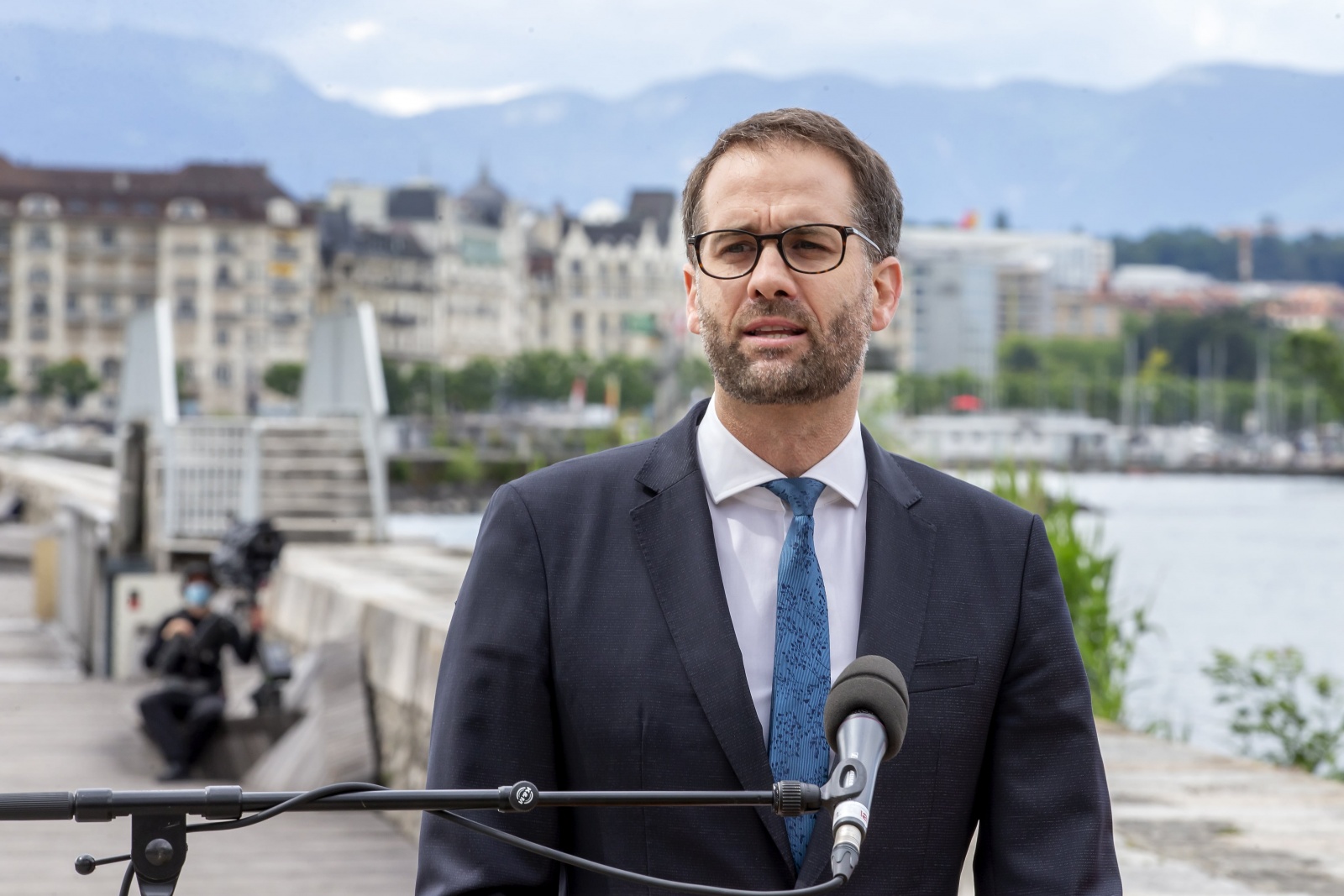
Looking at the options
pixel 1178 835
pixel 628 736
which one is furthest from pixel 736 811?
pixel 1178 835

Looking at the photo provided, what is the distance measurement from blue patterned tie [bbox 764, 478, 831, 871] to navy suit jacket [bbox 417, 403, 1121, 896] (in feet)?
0.14

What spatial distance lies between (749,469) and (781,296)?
0.76ft

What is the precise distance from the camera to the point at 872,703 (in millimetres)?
1623

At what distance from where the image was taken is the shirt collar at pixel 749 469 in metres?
2.27

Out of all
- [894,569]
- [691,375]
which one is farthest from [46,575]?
[691,375]

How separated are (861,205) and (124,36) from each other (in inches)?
135

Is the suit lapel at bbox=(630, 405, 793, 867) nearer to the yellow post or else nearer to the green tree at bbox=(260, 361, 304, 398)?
the yellow post

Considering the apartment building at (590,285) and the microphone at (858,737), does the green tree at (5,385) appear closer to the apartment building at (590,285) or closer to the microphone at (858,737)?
the apartment building at (590,285)

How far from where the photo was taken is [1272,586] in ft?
137

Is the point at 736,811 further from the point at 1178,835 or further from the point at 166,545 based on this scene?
the point at 166,545

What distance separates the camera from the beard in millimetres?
2178

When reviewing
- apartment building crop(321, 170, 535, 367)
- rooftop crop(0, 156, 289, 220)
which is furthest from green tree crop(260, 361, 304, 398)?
apartment building crop(321, 170, 535, 367)

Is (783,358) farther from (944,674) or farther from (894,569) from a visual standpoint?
(944,674)

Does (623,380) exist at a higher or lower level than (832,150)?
lower
